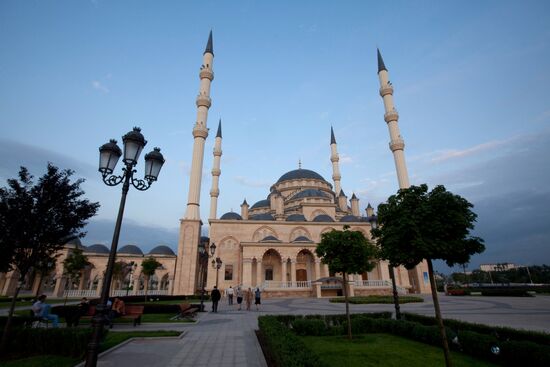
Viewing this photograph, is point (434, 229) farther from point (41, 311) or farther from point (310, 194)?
point (310, 194)

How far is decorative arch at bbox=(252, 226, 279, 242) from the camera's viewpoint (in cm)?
3644

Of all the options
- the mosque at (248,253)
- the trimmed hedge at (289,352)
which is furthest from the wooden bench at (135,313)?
the mosque at (248,253)

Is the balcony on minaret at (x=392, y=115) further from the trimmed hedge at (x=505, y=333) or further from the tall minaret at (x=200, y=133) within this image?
the trimmed hedge at (x=505, y=333)

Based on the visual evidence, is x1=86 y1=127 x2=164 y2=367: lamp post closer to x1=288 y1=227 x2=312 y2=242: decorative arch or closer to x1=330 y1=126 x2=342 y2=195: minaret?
x1=288 y1=227 x2=312 y2=242: decorative arch

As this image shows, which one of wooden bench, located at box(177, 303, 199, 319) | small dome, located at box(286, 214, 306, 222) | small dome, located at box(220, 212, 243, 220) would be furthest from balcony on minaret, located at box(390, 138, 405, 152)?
wooden bench, located at box(177, 303, 199, 319)

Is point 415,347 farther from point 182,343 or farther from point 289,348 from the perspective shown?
point 182,343

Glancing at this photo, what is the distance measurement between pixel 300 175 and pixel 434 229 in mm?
45919

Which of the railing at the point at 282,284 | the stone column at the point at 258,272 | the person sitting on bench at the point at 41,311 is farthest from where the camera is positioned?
the stone column at the point at 258,272

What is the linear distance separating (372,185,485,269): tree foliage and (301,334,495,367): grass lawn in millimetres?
2415

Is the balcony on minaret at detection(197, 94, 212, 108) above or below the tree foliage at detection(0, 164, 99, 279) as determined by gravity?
above

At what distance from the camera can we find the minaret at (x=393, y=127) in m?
36.2

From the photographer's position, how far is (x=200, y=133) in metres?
34.3

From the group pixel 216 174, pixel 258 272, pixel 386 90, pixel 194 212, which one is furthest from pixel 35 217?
pixel 386 90

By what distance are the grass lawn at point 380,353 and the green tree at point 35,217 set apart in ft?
26.8
